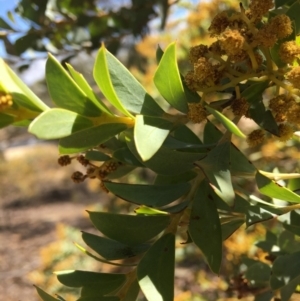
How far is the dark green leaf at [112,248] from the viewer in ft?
1.94

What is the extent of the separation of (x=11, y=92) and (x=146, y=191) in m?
0.19

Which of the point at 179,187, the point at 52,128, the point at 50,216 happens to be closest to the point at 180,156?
the point at 179,187

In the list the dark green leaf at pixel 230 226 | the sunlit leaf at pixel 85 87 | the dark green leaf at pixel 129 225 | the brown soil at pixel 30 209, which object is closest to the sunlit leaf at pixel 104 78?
the sunlit leaf at pixel 85 87

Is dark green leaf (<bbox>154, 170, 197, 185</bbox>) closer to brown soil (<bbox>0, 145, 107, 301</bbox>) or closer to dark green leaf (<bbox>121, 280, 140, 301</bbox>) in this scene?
dark green leaf (<bbox>121, 280, 140, 301</bbox>)

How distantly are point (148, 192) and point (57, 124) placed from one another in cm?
16

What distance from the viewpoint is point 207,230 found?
1.78 ft

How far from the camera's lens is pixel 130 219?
0.56 m

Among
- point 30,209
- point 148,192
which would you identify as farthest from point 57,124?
point 30,209

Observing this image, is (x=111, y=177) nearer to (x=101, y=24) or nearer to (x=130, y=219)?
(x=130, y=219)

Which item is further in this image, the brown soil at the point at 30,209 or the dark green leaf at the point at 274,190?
the brown soil at the point at 30,209

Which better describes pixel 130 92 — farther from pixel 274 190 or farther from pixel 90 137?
pixel 274 190

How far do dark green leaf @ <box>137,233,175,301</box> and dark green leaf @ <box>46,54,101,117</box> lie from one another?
6.7 inches

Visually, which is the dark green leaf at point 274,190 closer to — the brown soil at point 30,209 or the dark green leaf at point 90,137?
the dark green leaf at point 90,137

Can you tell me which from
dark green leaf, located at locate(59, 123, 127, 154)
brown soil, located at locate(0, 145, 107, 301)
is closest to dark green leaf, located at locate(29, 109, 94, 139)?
dark green leaf, located at locate(59, 123, 127, 154)
